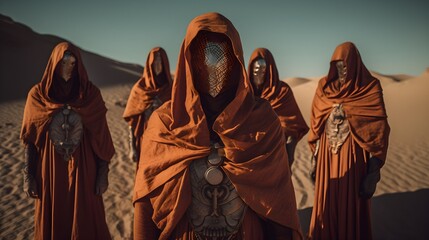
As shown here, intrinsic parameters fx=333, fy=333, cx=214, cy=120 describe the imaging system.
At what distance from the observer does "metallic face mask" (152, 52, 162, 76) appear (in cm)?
657

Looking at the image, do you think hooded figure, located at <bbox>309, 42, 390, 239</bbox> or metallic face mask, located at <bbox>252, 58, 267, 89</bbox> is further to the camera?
metallic face mask, located at <bbox>252, 58, 267, 89</bbox>

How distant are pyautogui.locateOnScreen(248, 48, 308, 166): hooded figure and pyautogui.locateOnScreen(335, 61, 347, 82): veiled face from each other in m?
1.05

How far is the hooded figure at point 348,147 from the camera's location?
4516mm

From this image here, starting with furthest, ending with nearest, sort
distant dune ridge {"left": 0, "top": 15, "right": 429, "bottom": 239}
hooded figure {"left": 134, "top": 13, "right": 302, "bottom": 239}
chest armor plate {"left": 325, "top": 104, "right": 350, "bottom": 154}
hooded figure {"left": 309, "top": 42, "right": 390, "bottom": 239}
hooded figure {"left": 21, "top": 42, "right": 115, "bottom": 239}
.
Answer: distant dune ridge {"left": 0, "top": 15, "right": 429, "bottom": 239}, chest armor plate {"left": 325, "top": 104, "right": 350, "bottom": 154}, hooded figure {"left": 309, "top": 42, "right": 390, "bottom": 239}, hooded figure {"left": 21, "top": 42, "right": 115, "bottom": 239}, hooded figure {"left": 134, "top": 13, "right": 302, "bottom": 239}

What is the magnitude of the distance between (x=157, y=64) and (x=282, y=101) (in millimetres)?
2593

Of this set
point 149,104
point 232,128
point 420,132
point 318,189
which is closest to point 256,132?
point 232,128

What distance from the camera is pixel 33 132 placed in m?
4.04

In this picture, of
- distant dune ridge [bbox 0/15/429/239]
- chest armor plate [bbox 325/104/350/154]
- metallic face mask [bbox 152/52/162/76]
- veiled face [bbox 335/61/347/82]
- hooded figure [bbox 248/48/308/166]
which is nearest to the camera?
chest armor plate [bbox 325/104/350/154]

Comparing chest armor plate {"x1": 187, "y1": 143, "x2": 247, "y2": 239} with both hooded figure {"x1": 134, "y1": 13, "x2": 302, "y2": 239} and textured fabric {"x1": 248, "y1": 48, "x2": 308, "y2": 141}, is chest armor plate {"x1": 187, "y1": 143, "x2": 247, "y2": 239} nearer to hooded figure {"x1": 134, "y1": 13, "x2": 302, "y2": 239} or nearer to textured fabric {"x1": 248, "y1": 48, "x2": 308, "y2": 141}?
hooded figure {"x1": 134, "y1": 13, "x2": 302, "y2": 239}

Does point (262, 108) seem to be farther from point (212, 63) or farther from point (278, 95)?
point (278, 95)

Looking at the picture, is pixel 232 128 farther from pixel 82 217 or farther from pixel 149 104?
pixel 149 104

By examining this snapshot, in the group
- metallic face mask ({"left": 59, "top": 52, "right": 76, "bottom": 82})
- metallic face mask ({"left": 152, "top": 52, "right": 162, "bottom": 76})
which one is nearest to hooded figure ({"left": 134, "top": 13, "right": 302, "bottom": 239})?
metallic face mask ({"left": 59, "top": 52, "right": 76, "bottom": 82})

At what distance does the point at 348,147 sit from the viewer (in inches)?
182

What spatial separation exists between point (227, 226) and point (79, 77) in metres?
3.19
